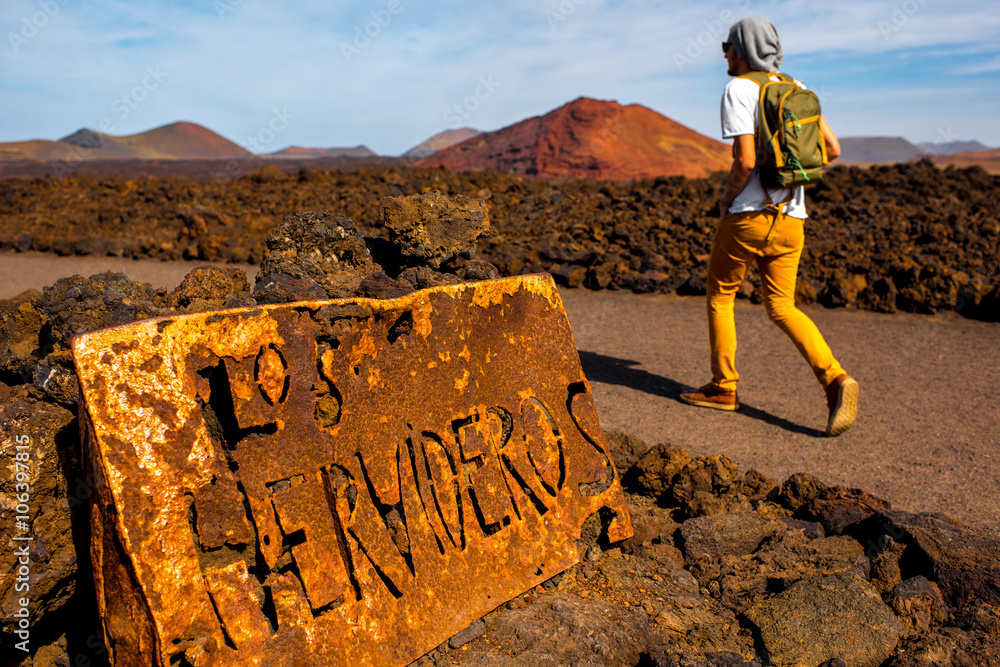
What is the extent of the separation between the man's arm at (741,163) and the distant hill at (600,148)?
102 feet

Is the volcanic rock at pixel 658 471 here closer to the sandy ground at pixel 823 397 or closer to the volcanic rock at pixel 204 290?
the sandy ground at pixel 823 397

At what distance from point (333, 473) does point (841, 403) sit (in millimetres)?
2863

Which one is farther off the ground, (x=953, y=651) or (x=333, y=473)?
(x=333, y=473)

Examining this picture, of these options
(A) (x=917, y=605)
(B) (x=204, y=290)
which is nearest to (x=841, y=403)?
(A) (x=917, y=605)

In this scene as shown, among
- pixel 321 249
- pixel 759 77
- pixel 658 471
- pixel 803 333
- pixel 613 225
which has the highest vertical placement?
pixel 759 77

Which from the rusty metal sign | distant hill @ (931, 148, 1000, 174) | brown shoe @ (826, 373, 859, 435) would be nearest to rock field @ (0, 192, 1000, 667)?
the rusty metal sign

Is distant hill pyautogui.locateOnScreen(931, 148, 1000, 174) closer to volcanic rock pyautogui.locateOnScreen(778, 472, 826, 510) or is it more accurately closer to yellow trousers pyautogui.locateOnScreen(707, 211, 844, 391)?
yellow trousers pyautogui.locateOnScreen(707, 211, 844, 391)

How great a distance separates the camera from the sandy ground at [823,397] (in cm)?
333

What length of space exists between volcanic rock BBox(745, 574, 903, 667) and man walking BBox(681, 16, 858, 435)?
1.71 m

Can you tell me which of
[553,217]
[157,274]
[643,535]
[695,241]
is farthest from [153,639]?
[553,217]

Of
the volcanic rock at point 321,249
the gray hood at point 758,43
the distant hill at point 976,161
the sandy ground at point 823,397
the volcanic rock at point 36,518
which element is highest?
the distant hill at point 976,161

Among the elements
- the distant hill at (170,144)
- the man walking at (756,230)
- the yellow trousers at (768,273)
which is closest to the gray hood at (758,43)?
the man walking at (756,230)

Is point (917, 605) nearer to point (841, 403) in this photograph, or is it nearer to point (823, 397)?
point (841, 403)

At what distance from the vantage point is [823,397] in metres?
4.34
